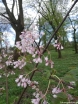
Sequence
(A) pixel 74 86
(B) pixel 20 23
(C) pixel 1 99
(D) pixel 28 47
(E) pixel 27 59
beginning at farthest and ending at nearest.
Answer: (B) pixel 20 23
(C) pixel 1 99
(D) pixel 28 47
(E) pixel 27 59
(A) pixel 74 86

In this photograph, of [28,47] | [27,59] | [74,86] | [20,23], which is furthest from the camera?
[20,23]

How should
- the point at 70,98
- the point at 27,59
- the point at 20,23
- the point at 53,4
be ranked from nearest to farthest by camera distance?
the point at 70,98 < the point at 27,59 < the point at 20,23 < the point at 53,4

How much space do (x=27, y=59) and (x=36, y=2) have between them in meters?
31.6

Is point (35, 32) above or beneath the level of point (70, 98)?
above

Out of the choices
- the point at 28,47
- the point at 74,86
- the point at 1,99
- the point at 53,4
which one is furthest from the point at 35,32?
the point at 53,4

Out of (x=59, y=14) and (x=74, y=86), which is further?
(x=59, y=14)

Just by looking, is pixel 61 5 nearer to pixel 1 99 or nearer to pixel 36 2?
pixel 36 2

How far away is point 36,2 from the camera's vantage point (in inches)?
1268

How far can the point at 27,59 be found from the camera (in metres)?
1.38

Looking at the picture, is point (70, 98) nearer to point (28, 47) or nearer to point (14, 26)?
point (28, 47)

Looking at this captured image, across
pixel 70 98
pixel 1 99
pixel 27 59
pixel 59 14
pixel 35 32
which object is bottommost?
pixel 1 99

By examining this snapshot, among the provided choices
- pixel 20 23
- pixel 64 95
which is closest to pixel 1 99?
pixel 64 95

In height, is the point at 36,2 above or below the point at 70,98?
above

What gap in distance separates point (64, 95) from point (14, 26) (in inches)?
689
